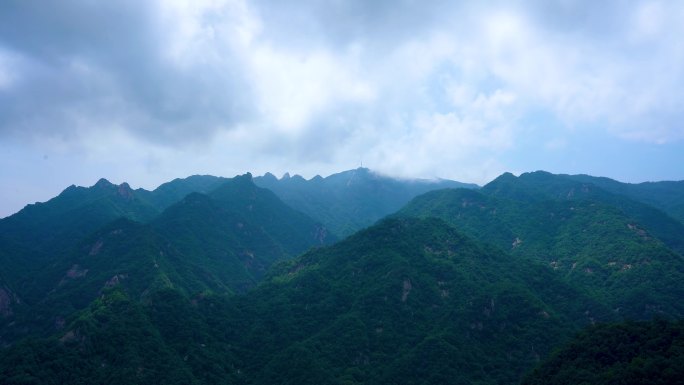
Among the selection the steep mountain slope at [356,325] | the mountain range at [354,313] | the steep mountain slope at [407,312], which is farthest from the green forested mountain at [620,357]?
the steep mountain slope at [356,325]

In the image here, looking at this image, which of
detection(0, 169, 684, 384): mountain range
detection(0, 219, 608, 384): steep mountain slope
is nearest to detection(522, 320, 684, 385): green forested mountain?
detection(0, 169, 684, 384): mountain range

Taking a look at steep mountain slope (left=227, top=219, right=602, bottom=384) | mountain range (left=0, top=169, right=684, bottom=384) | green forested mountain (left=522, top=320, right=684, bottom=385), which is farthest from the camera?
steep mountain slope (left=227, top=219, right=602, bottom=384)

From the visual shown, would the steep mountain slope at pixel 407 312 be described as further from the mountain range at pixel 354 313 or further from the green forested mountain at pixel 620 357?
the green forested mountain at pixel 620 357

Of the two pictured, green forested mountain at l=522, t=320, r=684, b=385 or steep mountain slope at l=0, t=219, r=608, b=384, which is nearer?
green forested mountain at l=522, t=320, r=684, b=385

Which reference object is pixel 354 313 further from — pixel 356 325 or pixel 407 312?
pixel 407 312

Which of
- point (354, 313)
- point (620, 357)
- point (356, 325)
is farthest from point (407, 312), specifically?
point (620, 357)

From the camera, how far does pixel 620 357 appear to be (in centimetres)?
8144

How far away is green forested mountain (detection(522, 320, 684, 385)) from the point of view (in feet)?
235

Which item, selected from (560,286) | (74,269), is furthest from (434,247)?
(74,269)

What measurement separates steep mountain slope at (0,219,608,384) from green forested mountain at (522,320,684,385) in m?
32.1

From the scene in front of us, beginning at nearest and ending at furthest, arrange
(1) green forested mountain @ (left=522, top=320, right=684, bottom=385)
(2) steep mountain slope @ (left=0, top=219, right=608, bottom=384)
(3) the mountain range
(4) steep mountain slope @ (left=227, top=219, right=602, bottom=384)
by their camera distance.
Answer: (1) green forested mountain @ (left=522, top=320, right=684, bottom=385) → (3) the mountain range → (2) steep mountain slope @ (left=0, top=219, right=608, bottom=384) → (4) steep mountain slope @ (left=227, top=219, right=602, bottom=384)

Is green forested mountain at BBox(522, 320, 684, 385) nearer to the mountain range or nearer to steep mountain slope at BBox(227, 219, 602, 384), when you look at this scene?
the mountain range

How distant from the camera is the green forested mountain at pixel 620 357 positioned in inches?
2815

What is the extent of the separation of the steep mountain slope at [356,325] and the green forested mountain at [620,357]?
32129 millimetres
